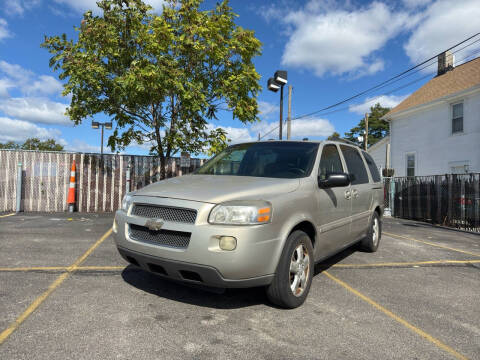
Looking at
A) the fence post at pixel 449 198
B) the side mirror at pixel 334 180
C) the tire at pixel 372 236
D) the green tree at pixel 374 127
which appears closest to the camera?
the side mirror at pixel 334 180

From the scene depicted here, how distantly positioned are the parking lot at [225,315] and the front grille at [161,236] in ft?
A: 2.16

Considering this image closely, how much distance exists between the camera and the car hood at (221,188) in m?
2.97

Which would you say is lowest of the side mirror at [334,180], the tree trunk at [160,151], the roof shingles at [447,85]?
the side mirror at [334,180]

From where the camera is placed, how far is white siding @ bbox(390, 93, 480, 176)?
1470 centimetres

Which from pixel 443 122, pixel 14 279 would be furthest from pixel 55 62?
pixel 443 122

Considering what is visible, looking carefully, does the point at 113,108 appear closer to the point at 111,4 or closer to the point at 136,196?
the point at 111,4

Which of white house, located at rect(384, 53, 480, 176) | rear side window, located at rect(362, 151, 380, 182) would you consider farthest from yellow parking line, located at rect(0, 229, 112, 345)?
white house, located at rect(384, 53, 480, 176)

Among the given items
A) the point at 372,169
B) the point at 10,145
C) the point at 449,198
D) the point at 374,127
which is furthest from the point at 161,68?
the point at 10,145

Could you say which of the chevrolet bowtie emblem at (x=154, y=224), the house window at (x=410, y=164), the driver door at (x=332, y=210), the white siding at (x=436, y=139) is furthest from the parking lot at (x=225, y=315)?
the house window at (x=410, y=164)

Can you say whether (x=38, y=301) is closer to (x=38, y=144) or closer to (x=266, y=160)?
(x=266, y=160)

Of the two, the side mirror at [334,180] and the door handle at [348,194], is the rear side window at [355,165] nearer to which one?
the door handle at [348,194]

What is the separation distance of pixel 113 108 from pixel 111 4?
2783mm

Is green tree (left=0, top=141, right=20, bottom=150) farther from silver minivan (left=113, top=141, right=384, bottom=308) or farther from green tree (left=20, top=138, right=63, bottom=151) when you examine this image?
silver minivan (left=113, top=141, right=384, bottom=308)

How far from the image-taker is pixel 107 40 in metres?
8.52
